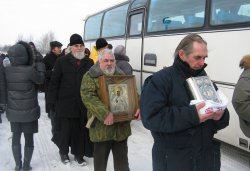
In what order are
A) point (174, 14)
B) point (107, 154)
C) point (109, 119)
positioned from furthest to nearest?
point (174, 14)
point (107, 154)
point (109, 119)

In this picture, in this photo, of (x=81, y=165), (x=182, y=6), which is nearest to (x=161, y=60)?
(x=182, y=6)

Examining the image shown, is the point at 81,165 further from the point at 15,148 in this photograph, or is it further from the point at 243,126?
the point at 243,126

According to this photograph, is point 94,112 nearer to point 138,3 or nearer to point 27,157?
point 27,157

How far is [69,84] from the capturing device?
4.70 meters

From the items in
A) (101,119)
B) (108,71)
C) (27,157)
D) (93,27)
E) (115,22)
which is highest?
(115,22)

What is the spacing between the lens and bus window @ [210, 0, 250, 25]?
4852mm

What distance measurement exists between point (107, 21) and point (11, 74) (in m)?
6.63

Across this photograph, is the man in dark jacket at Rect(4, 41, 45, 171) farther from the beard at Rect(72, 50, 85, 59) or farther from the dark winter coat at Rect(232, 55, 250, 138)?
the dark winter coat at Rect(232, 55, 250, 138)

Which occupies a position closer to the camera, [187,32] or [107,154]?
[107,154]

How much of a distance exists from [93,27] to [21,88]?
26.6 feet

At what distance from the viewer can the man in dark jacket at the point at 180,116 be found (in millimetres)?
2307

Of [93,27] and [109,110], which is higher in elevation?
[93,27]

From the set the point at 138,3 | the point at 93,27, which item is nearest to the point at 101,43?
the point at 138,3

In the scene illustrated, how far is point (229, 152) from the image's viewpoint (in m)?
5.80
